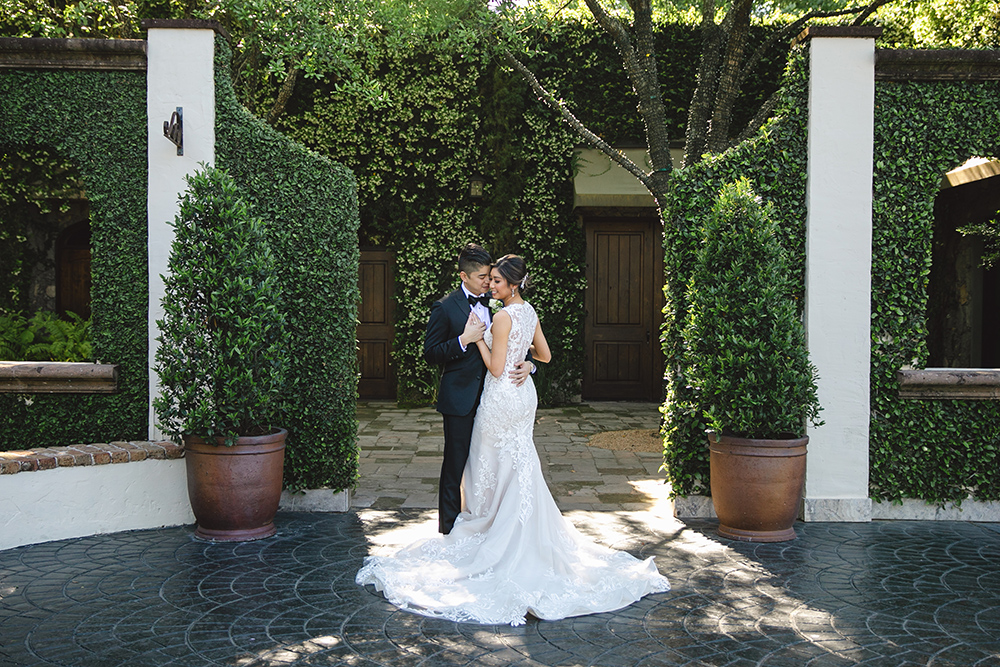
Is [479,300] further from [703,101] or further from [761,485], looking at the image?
[703,101]

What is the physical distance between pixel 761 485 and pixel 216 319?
12.6 ft

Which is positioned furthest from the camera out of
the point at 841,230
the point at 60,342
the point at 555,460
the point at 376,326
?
the point at 376,326

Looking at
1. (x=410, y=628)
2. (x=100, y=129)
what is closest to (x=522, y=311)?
(x=410, y=628)

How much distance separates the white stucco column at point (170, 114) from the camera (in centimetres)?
566

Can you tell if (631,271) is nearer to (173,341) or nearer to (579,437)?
(579,437)

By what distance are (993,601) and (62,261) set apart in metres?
12.1

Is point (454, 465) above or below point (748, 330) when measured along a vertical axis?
below

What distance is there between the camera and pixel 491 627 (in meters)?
3.66

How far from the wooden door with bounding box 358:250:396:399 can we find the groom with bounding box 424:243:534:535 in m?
7.65

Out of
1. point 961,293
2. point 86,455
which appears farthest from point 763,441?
point 961,293

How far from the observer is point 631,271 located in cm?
1222

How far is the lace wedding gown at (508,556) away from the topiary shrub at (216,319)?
1427 millimetres

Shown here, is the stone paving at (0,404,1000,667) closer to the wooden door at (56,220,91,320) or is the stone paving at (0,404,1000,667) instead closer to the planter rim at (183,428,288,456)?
the planter rim at (183,428,288,456)

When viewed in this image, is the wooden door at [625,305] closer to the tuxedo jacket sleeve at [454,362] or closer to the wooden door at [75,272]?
the tuxedo jacket sleeve at [454,362]
